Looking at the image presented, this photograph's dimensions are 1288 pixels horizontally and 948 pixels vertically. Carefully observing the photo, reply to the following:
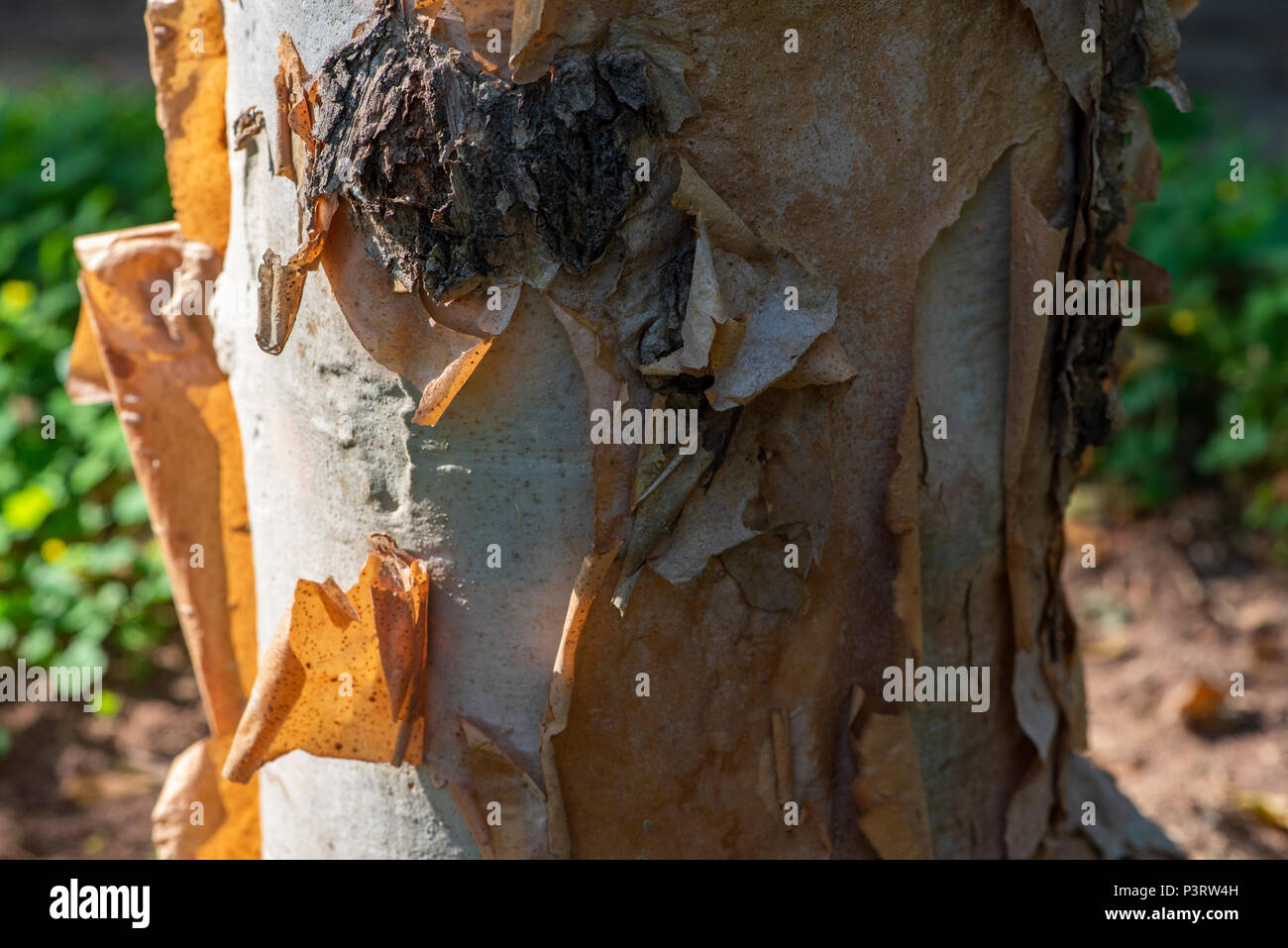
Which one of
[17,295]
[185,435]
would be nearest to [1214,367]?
[185,435]

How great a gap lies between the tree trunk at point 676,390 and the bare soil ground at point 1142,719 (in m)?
1.26

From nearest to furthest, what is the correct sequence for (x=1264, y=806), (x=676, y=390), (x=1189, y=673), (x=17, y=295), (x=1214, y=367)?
(x=676, y=390)
(x=1264, y=806)
(x=1189, y=673)
(x=1214, y=367)
(x=17, y=295)

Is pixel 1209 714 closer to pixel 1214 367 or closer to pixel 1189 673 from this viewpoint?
pixel 1189 673

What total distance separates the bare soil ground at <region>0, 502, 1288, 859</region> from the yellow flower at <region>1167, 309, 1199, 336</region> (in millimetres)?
511

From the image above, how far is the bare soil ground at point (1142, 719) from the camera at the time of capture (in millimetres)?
2357

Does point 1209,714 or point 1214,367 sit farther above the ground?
point 1214,367

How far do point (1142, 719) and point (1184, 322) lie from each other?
1292 millimetres

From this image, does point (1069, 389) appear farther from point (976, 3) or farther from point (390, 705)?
point (390, 705)

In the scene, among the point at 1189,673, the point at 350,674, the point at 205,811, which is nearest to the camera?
the point at 350,674

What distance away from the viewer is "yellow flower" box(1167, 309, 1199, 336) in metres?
3.30

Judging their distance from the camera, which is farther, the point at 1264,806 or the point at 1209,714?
the point at 1209,714

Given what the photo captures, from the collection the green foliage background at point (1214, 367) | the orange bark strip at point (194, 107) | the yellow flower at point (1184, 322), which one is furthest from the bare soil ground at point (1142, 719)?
the orange bark strip at point (194, 107)

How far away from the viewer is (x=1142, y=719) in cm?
261

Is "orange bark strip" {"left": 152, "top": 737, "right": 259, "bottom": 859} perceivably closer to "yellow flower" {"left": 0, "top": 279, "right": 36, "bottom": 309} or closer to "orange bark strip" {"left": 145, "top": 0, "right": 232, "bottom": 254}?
"orange bark strip" {"left": 145, "top": 0, "right": 232, "bottom": 254}
